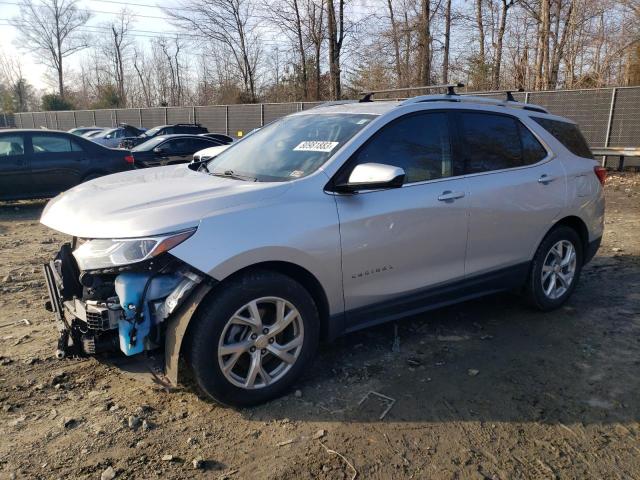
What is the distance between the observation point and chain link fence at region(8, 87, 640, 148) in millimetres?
14555

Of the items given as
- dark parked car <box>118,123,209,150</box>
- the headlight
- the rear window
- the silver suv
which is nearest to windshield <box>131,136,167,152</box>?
dark parked car <box>118,123,209,150</box>

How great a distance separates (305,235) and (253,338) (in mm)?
673

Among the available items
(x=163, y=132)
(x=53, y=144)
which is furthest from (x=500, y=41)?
(x=53, y=144)

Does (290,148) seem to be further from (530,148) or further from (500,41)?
(500,41)

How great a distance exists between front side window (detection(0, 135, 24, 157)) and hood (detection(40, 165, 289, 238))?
7121mm

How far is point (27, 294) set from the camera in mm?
5059

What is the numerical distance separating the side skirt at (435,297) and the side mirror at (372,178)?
81cm

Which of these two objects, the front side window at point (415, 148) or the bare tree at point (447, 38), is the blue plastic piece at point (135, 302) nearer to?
the front side window at point (415, 148)

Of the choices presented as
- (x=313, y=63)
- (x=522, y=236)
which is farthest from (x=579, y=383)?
(x=313, y=63)

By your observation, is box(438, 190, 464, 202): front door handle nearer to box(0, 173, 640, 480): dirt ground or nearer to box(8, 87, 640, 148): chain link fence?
box(0, 173, 640, 480): dirt ground

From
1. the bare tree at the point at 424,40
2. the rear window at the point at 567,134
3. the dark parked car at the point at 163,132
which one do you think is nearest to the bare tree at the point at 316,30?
the bare tree at the point at 424,40

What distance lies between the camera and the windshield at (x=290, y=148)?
3.50 metres

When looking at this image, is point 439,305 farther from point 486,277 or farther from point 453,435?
point 453,435

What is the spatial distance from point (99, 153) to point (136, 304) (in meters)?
8.67
